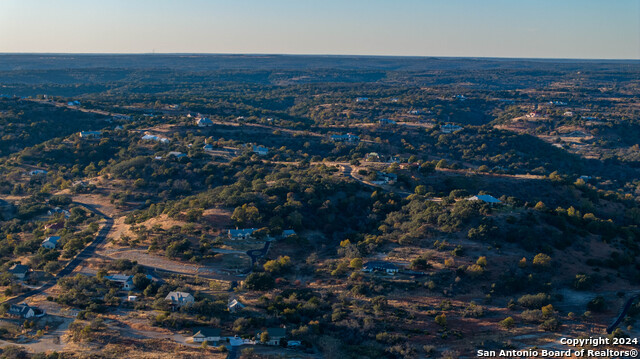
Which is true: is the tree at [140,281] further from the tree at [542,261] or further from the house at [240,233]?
the tree at [542,261]

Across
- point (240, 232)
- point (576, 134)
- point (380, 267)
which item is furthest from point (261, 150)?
point (576, 134)

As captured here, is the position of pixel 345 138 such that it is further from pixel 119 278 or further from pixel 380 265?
pixel 119 278

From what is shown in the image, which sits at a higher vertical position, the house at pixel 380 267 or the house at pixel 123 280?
the house at pixel 380 267

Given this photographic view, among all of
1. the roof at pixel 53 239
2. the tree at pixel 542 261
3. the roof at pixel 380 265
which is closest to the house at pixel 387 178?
the roof at pixel 380 265

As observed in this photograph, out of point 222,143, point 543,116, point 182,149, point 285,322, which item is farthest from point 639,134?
point 285,322

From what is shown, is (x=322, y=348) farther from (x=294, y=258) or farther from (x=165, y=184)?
(x=165, y=184)

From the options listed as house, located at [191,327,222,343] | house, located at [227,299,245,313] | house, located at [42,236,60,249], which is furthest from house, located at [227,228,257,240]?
house, located at [42,236,60,249]
